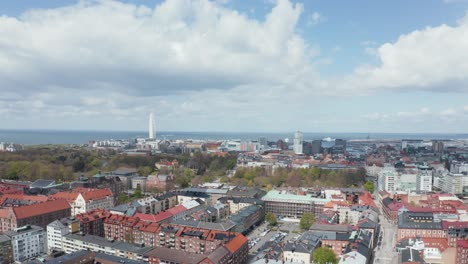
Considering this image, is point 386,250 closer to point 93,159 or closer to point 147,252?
point 147,252

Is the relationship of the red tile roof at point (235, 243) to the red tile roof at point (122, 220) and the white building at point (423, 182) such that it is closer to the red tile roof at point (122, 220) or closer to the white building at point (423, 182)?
the red tile roof at point (122, 220)

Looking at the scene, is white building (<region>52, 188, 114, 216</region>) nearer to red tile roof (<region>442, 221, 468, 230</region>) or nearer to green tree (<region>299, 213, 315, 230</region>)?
green tree (<region>299, 213, 315, 230</region>)

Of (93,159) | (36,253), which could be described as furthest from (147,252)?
(93,159)

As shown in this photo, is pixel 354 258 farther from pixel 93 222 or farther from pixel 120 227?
pixel 93 222

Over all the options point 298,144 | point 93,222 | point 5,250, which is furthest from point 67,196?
point 298,144

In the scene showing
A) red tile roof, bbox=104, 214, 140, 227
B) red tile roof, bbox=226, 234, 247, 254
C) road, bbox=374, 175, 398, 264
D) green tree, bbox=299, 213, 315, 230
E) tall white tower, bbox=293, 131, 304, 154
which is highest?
tall white tower, bbox=293, 131, 304, 154

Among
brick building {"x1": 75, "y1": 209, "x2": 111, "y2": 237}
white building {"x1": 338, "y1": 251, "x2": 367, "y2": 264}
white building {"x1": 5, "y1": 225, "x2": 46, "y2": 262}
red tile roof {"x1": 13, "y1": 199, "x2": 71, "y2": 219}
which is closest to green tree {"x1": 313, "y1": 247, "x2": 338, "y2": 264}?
white building {"x1": 338, "y1": 251, "x2": 367, "y2": 264}
